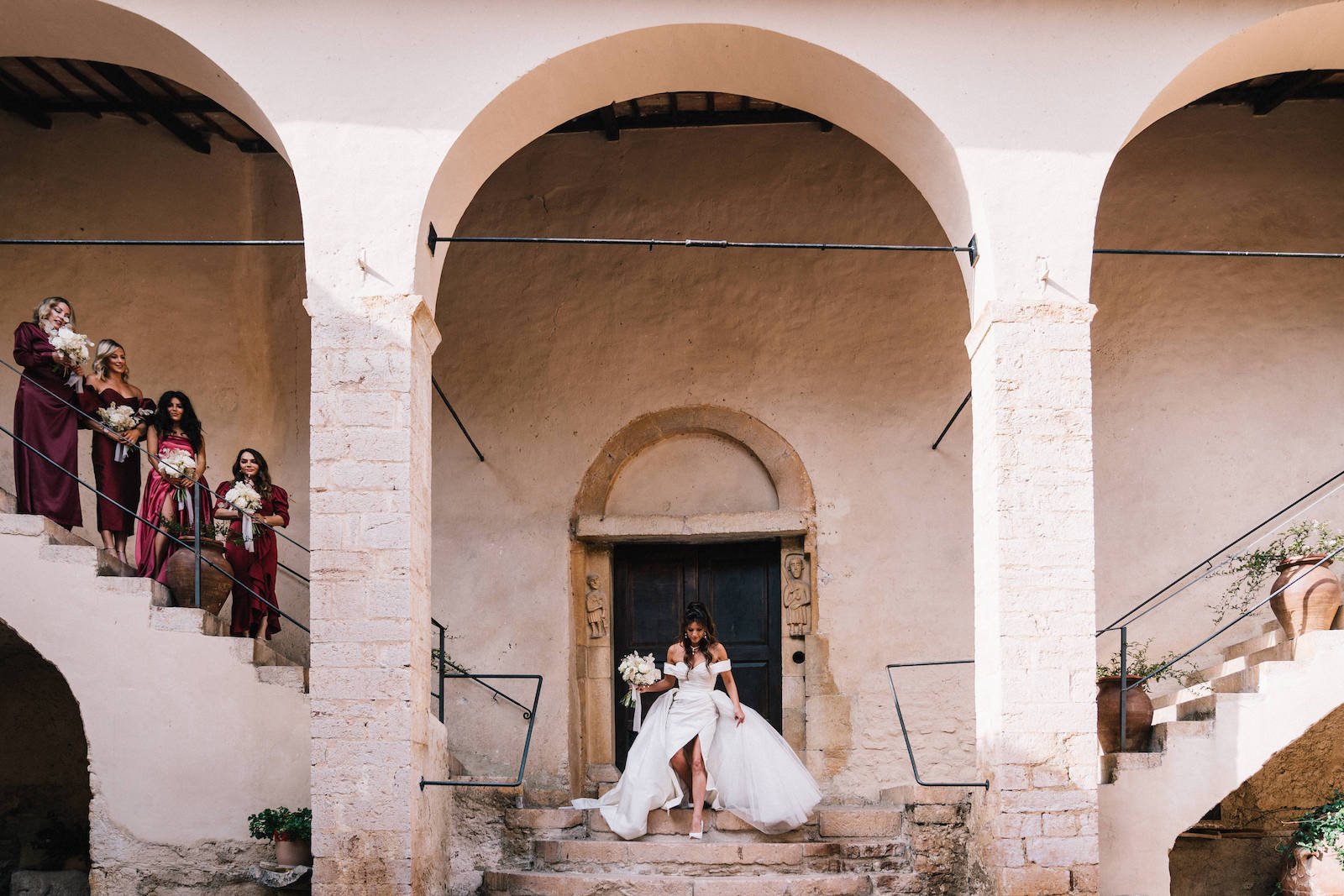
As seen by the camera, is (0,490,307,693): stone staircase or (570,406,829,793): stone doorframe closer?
(0,490,307,693): stone staircase

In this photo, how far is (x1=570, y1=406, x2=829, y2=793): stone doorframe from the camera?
355 inches

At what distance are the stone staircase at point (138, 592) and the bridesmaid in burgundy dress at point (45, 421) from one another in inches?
10.2

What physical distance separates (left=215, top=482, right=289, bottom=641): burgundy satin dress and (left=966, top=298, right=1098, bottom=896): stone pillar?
A: 3904 mm

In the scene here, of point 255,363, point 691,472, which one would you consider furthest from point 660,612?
point 255,363

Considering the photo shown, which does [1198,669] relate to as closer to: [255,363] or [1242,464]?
[1242,464]

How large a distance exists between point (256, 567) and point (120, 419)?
1.12m

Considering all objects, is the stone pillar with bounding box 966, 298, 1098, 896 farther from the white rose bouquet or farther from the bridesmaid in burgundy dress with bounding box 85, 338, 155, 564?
the bridesmaid in burgundy dress with bounding box 85, 338, 155, 564

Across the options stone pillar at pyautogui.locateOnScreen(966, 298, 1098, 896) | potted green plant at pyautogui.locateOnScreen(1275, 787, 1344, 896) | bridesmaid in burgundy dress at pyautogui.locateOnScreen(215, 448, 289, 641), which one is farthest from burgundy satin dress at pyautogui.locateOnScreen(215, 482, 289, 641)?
potted green plant at pyautogui.locateOnScreen(1275, 787, 1344, 896)

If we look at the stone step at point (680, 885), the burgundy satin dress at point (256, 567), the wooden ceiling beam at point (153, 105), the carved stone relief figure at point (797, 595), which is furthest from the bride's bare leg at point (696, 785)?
the wooden ceiling beam at point (153, 105)

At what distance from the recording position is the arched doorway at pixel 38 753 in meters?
8.91

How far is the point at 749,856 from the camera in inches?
275

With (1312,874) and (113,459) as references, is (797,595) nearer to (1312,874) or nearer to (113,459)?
(1312,874)

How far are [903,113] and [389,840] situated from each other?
164 inches

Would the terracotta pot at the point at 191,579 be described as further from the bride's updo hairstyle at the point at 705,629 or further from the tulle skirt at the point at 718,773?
the bride's updo hairstyle at the point at 705,629
